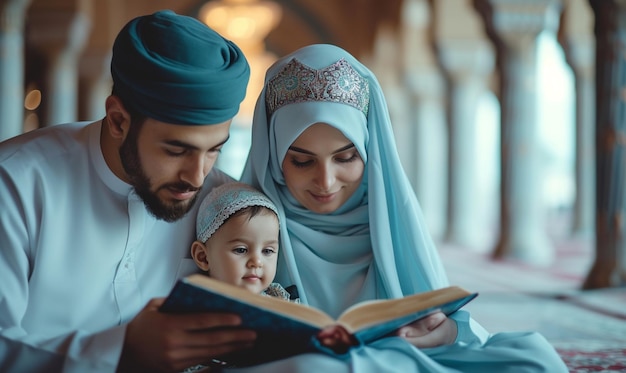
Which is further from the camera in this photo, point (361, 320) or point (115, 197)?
point (115, 197)

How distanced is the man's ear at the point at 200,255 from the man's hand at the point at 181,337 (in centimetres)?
53

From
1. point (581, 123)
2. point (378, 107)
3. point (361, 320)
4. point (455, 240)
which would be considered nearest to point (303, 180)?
point (378, 107)

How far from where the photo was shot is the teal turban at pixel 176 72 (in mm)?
2156

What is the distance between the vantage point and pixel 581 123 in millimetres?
13008

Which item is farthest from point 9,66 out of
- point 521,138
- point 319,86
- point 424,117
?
point 424,117

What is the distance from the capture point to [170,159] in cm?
219

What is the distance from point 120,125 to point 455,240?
1098 centimetres

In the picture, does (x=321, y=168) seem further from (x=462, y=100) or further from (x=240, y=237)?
(x=462, y=100)

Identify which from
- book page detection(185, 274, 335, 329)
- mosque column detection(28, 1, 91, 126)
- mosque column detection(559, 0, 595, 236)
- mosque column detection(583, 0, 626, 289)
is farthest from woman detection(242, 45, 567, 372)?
mosque column detection(28, 1, 91, 126)

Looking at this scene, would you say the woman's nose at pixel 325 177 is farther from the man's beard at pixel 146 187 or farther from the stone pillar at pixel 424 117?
the stone pillar at pixel 424 117

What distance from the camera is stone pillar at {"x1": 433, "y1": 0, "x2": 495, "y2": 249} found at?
37.5ft

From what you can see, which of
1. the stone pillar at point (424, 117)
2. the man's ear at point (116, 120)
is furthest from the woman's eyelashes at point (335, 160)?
the stone pillar at point (424, 117)

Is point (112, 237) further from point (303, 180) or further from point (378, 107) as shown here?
point (378, 107)

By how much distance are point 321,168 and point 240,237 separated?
1.16 feet
